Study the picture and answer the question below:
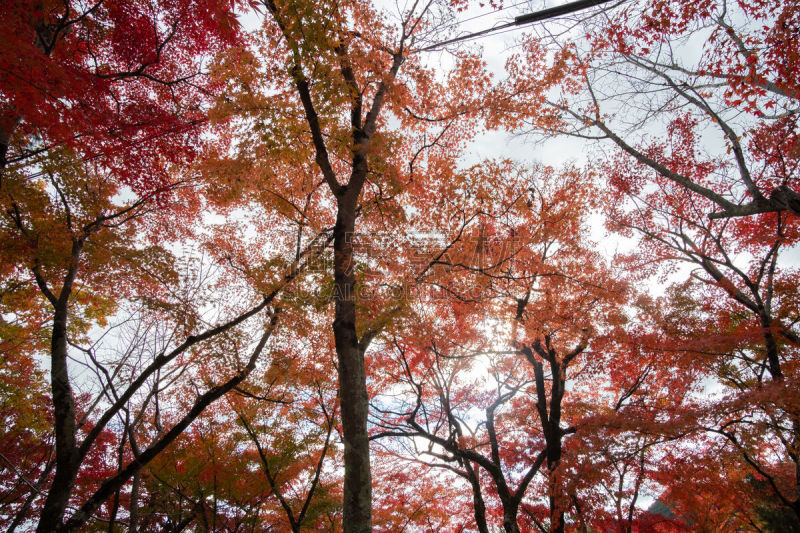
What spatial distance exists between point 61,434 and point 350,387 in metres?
4.92

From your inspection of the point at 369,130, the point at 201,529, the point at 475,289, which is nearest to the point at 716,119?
the point at 475,289

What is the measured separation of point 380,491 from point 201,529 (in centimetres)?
538

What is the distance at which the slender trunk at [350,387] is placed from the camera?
138 inches

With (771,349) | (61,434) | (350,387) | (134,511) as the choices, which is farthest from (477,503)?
(61,434)

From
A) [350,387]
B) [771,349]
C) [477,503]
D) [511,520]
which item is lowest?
[511,520]

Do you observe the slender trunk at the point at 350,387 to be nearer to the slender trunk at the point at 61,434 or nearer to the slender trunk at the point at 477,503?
the slender trunk at the point at 61,434

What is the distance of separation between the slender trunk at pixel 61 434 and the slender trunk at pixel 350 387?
4558mm

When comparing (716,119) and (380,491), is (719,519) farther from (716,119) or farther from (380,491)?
(716,119)

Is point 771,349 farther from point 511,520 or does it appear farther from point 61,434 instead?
point 61,434

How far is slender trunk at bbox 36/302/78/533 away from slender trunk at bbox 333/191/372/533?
4.56 metres

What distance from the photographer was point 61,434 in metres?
5.12

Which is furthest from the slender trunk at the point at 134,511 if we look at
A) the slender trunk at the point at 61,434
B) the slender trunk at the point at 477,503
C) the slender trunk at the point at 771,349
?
the slender trunk at the point at 771,349

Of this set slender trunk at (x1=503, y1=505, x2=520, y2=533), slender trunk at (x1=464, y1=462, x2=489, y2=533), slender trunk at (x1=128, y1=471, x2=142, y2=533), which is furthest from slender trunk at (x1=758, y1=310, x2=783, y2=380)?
slender trunk at (x1=128, y1=471, x2=142, y2=533)

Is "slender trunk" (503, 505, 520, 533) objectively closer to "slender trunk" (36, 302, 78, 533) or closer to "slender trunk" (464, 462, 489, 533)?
"slender trunk" (464, 462, 489, 533)
